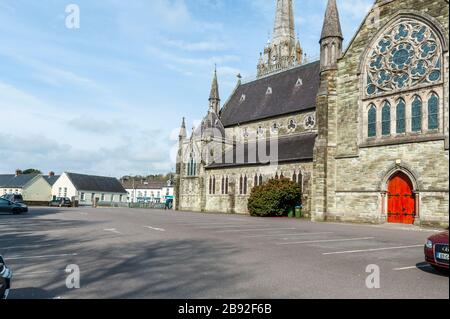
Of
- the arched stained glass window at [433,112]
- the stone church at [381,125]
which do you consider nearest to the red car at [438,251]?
the stone church at [381,125]

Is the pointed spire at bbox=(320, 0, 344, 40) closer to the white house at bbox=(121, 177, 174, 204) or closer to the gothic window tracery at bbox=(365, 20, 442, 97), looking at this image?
the gothic window tracery at bbox=(365, 20, 442, 97)

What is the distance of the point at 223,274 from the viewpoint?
8078 mm

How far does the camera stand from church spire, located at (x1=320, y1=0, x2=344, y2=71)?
2897 cm

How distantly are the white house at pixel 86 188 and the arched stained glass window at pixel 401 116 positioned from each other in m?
59.9

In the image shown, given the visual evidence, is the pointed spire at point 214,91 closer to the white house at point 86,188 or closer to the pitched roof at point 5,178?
the white house at point 86,188

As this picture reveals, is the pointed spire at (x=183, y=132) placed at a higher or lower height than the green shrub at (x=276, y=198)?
higher

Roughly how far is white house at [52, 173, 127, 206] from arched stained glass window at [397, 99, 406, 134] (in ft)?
196

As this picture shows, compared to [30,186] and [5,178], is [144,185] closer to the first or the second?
[30,186]

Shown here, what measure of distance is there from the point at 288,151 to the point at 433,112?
15.9 metres

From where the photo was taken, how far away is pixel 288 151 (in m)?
37.9

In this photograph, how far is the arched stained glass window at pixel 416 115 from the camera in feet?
78.9

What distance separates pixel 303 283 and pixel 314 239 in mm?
8313

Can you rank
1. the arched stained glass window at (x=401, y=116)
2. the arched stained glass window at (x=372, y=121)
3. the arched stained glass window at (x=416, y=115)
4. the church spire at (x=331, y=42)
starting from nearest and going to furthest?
the arched stained glass window at (x=416, y=115) < the arched stained glass window at (x=401, y=116) < the arched stained glass window at (x=372, y=121) < the church spire at (x=331, y=42)

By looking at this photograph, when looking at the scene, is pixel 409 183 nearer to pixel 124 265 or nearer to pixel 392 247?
pixel 392 247
